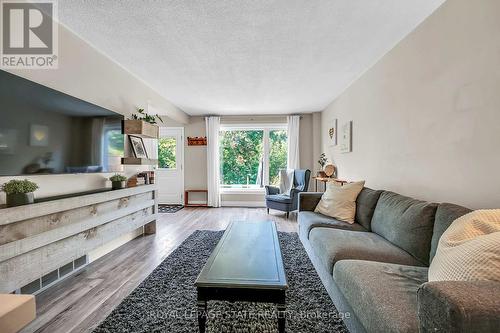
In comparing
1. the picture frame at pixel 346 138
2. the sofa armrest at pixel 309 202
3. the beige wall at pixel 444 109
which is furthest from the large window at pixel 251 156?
the beige wall at pixel 444 109

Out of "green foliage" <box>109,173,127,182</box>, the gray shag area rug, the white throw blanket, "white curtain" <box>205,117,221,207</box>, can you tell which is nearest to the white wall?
"green foliage" <box>109,173,127,182</box>

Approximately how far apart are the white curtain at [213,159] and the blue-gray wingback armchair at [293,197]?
1516 millimetres

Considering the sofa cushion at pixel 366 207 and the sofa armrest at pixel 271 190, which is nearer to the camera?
the sofa cushion at pixel 366 207

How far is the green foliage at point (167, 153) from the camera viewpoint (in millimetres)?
6211

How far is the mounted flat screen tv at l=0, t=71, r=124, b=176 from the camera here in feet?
5.31

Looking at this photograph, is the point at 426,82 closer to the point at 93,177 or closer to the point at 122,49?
the point at 122,49

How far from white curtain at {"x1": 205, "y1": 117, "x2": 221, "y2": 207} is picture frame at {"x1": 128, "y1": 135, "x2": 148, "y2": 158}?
232 cm

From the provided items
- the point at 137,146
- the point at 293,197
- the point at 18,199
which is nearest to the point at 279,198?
the point at 293,197

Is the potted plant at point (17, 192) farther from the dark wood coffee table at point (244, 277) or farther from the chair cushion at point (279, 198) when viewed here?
the chair cushion at point (279, 198)

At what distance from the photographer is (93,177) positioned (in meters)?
2.61

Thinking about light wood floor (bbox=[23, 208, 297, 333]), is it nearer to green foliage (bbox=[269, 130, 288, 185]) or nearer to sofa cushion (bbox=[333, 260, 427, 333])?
sofa cushion (bbox=[333, 260, 427, 333])

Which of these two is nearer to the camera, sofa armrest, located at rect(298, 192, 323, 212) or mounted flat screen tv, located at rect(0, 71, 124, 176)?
mounted flat screen tv, located at rect(0, 71, 124, 176)

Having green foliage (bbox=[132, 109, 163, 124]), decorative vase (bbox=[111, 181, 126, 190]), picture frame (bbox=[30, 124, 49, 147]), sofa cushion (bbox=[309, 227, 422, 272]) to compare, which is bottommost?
sofa cushion (bbox=[309, 227, 422, 272])

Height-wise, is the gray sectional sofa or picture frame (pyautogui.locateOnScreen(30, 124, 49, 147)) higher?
picture frame (pyautogui.locateOnScreen(30, 124, 49, 147))
